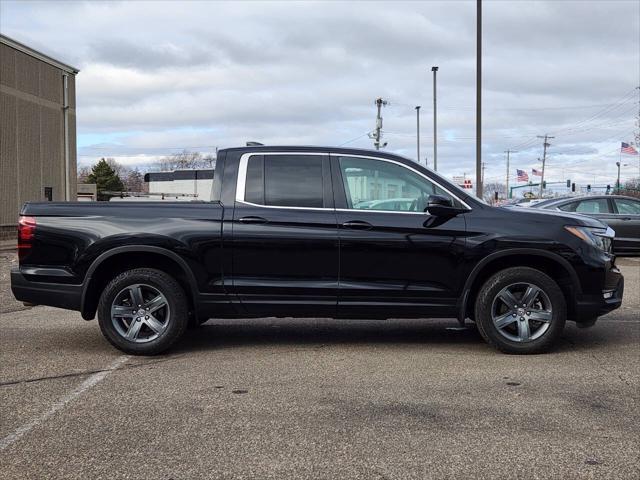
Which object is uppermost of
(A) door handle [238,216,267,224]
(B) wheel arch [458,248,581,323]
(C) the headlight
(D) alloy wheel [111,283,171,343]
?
(A) door handle [238,216,267,224]

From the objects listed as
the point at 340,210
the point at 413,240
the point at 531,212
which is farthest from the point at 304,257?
the point at 531,212

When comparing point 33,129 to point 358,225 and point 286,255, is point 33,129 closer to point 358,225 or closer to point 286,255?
point 286,255

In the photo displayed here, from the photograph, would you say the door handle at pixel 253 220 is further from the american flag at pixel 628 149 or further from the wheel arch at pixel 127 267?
Answer: the american flag at pixel 628 149

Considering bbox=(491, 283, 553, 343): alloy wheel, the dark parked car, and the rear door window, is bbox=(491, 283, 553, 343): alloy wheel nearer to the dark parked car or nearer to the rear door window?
the rear door window

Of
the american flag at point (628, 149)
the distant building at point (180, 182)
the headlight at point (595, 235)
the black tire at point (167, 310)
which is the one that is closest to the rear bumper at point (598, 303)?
the headlight at point (595, 235)

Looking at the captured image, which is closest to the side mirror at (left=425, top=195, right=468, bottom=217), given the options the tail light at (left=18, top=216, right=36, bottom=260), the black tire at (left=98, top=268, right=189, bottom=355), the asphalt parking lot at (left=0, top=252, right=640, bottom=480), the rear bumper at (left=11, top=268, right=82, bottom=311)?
the asphalt parking lot at (left=0, top=252, right=640, bottom=480)

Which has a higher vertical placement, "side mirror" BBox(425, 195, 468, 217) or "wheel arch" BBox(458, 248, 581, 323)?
"side mirror" BBox(425, 195, 468, 217)

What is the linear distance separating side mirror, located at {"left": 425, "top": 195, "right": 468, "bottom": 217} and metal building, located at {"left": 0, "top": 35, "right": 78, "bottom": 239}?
78.7 feet

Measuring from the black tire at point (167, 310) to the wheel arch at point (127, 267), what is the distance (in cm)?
13

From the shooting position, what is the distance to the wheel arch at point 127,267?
5820 millimetres

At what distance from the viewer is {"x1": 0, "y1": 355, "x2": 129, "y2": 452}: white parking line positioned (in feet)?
12.9

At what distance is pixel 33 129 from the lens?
28203mm

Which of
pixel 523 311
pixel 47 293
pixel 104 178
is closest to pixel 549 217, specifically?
pixel 523 311

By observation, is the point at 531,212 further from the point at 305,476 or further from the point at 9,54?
the point at 9,54
